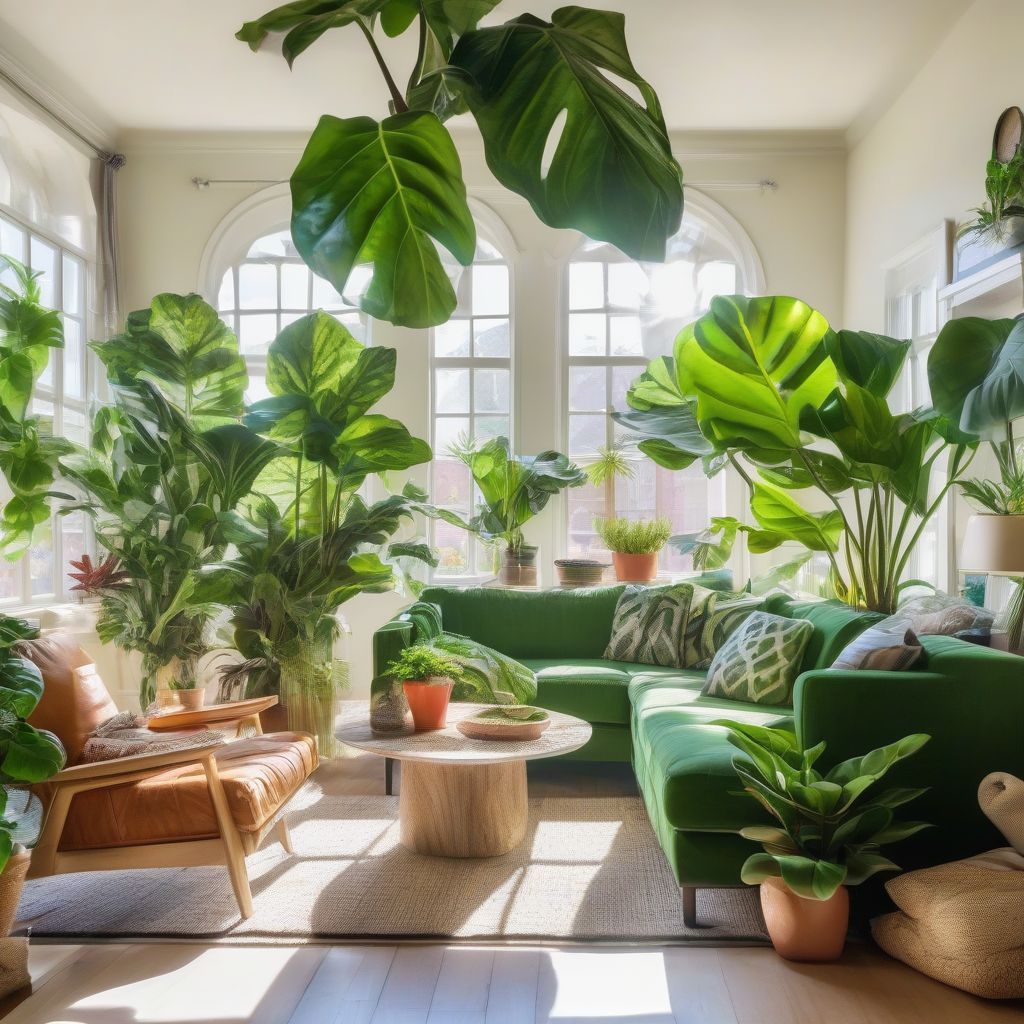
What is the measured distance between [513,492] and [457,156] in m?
4.74

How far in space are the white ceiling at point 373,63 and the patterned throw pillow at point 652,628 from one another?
2.62 meters

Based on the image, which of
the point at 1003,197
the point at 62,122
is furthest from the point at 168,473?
the point at 1003,197

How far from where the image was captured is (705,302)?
20.7 ft

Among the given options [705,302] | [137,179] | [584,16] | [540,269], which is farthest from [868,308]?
[584,16]

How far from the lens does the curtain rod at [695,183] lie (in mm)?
6066

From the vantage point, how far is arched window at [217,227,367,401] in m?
6.39

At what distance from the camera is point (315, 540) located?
4.67 m

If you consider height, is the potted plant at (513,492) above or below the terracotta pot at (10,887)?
above

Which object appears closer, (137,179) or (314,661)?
(314,661)

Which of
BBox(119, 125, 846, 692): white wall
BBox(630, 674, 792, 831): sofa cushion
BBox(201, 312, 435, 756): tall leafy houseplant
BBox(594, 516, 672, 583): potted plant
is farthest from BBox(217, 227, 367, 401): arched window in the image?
BBox(630, 674, 792, 831): sofa cushion

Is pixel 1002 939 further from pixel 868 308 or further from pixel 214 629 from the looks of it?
pixel 868 308

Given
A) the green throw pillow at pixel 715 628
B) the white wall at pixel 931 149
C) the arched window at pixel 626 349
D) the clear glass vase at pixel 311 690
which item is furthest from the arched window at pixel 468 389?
the white wall at pixel 931 149

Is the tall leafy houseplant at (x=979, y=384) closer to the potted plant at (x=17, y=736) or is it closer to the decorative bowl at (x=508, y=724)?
the decorative bowl at (x=508, y=724)

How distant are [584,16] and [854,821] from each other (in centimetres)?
223
